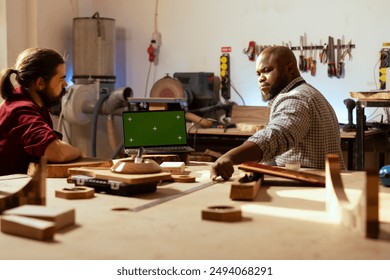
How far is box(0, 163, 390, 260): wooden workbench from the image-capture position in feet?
3.70

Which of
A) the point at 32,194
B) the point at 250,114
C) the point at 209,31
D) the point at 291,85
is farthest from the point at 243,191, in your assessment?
the point at 209,31

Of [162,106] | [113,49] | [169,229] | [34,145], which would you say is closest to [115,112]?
[113,49]

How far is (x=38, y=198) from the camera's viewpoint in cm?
149

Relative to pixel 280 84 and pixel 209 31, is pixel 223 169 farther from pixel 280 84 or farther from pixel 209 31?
pixel 209 31

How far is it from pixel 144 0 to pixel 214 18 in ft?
2.77

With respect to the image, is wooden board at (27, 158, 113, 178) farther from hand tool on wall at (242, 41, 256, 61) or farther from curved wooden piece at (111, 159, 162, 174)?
hand tool on wall at (242, 41, 256, 61)

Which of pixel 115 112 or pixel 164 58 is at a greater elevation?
pixel 164 58

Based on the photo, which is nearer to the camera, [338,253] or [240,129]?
[338,253]

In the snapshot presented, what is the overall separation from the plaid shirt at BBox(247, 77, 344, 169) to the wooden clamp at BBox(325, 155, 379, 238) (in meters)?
1.08

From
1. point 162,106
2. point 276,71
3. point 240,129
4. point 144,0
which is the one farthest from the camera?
point 144,0

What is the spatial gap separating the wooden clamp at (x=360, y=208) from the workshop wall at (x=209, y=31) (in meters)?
3.76

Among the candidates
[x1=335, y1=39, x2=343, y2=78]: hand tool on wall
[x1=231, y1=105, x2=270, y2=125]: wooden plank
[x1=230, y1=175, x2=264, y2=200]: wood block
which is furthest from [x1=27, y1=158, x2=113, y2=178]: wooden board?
[x1=335, y1=39, x2=343, y2=78]: hand tool on wall

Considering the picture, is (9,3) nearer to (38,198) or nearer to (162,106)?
(162,106)

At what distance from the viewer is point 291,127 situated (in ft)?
8.46
